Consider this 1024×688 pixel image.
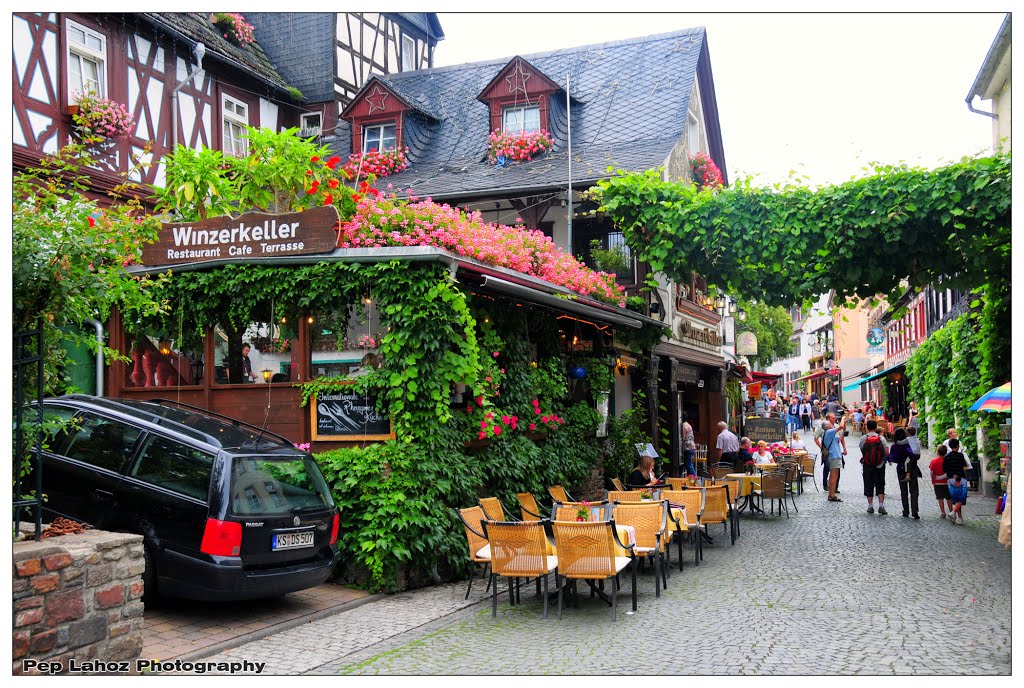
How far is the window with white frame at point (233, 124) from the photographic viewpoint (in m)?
19.5

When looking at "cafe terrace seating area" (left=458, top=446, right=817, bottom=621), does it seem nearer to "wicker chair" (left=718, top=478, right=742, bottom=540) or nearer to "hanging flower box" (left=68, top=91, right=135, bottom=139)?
"wicker chair" (left=718, top=478, right=742, bottom=540)

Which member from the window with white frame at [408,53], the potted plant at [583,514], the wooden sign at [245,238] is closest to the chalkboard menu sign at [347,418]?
the wooden sign at [245,238]

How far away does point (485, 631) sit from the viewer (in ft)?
25.0

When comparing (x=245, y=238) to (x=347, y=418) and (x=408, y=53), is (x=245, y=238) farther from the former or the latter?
(x=408, y=53)

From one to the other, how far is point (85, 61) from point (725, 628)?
14.6m

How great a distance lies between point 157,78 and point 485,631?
14087 millimetres

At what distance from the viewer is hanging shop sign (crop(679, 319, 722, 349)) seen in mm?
19938

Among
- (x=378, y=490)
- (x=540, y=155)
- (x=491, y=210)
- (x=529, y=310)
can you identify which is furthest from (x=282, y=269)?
(x=540, y=155)

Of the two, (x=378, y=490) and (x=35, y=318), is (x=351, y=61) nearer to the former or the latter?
(x=378, y=490)

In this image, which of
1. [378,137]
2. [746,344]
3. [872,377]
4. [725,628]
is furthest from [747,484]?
[872,377]

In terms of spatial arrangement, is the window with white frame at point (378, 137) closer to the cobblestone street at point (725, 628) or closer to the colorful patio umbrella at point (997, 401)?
the cobblestone street at point (725, 628)

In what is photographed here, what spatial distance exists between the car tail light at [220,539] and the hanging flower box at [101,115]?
402 inches

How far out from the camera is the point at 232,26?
20750mm

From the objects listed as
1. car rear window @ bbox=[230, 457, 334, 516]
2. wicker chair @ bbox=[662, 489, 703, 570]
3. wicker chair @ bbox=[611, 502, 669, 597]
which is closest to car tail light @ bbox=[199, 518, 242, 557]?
car rear window @ bbox=[230, 457, 334, 516]
